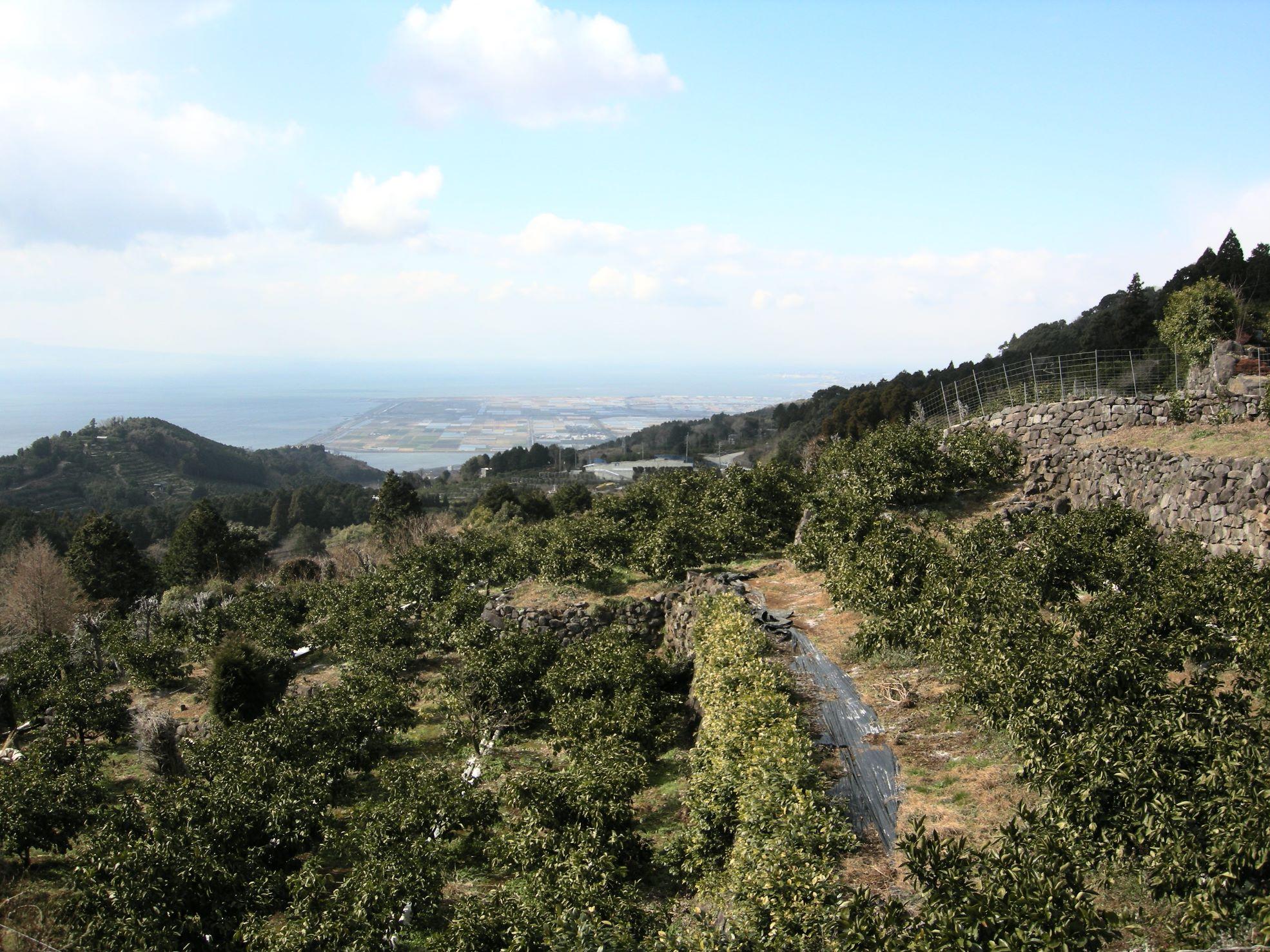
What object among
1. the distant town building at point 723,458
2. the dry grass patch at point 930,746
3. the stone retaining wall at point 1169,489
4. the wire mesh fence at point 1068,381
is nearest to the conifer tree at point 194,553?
the dry grass patch at point 930,746

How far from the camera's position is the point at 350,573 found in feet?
99.2

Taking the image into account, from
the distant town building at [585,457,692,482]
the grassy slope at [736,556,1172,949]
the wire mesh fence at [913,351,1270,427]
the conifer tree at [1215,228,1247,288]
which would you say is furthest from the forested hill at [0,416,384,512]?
the conifer tree at [1215,228,1247,288]

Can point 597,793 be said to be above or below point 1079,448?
below

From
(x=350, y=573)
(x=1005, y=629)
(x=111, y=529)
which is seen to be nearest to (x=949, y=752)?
(x=1005, y=629)

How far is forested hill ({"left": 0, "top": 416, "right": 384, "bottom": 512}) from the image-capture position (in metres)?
65.7

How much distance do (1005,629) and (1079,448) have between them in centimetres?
1214

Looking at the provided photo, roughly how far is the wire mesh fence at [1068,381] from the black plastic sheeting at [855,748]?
13.9 meters

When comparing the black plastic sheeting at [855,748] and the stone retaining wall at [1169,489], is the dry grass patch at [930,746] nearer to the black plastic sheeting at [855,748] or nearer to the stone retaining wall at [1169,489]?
the black plastic sheeting at [855,748]

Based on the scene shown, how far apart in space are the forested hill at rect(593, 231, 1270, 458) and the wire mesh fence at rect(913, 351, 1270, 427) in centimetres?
316

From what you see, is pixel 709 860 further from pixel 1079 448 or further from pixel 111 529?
pixel 111 529

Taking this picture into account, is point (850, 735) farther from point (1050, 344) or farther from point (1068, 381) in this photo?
→ point (1050, 344)

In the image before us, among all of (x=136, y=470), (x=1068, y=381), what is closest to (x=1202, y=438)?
(x=1068, y=381)

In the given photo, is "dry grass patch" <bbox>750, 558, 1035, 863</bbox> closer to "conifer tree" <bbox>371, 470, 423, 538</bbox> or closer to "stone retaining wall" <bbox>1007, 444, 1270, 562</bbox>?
"stone retaining wall" <bbox>1007, 444, 1270, 562</bbox>

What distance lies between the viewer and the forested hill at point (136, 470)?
216 feet
